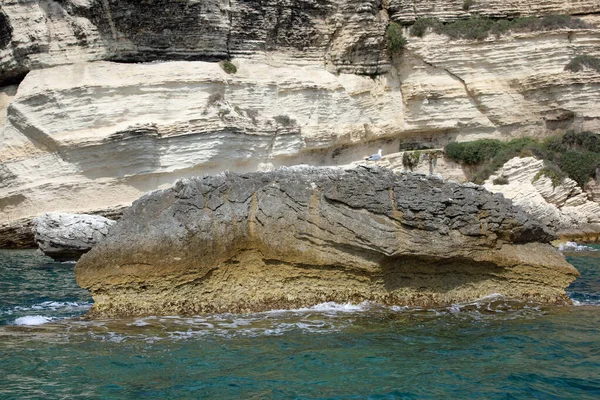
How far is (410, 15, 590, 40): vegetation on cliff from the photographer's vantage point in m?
24.5

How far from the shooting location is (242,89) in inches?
898

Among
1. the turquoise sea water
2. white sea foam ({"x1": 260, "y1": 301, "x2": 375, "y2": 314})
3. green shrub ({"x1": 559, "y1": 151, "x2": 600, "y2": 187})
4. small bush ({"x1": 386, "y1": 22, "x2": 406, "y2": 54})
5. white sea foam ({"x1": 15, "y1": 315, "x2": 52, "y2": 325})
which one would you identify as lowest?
green shrub ({"x1": 559, "y1": 151, "x2": 600, "y2": 187})

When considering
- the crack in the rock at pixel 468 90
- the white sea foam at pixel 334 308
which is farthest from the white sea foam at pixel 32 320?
the crack in the rock at pixel 468 90

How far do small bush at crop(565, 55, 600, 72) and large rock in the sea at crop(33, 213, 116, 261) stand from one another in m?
16.8

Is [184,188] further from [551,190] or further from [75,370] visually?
[551,190]

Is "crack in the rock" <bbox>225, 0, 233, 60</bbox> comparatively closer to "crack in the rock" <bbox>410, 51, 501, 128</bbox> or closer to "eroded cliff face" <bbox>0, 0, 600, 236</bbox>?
"eroded cliff face" <bbox>0, 0, 600, 236</bbox>

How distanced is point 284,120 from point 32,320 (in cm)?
1508

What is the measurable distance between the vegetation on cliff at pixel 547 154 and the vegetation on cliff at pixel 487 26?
388 centimetres

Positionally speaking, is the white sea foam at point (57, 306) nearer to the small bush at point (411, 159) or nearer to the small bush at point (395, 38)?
the small bush at point (411, 159)

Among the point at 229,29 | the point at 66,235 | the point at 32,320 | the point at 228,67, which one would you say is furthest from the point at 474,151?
the point at 32,320

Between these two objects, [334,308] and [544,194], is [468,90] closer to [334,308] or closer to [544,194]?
[544,194]

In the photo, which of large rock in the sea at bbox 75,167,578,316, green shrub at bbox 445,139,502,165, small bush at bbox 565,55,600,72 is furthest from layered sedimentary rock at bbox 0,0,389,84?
large rock in the sea at bbox 75,167,578,316

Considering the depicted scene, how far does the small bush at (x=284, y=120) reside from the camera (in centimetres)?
2320

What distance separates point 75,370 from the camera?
6762mm
